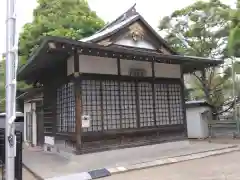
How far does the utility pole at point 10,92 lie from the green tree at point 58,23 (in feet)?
44.3

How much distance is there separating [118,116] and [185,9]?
1235cm

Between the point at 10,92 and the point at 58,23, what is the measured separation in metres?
16.0

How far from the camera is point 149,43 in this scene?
11.8 metres

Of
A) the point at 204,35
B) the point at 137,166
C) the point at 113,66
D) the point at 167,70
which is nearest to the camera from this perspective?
the point at 137,166

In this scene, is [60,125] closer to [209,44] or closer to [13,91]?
[13,91]

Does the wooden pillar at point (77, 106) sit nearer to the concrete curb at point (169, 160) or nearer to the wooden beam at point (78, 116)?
the wooden beam at point (78, 116)

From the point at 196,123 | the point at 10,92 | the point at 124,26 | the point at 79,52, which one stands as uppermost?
the point at 124,26

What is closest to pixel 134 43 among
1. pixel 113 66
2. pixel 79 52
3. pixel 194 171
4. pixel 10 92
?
pixel 113 66

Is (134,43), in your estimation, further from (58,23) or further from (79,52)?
(58,23)

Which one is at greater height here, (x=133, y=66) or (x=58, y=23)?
(x=58, y=23)

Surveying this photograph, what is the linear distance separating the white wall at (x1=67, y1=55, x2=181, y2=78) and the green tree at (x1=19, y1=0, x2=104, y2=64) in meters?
8.19

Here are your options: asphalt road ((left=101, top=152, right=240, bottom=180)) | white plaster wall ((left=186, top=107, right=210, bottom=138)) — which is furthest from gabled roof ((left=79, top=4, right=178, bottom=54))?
white plaster wall ((left=186, top=107, right=210, bottom=138))

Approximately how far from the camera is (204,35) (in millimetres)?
18875

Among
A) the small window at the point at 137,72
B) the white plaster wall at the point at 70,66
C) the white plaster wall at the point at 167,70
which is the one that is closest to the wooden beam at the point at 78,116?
the white plaster wall at the point at 70,66
